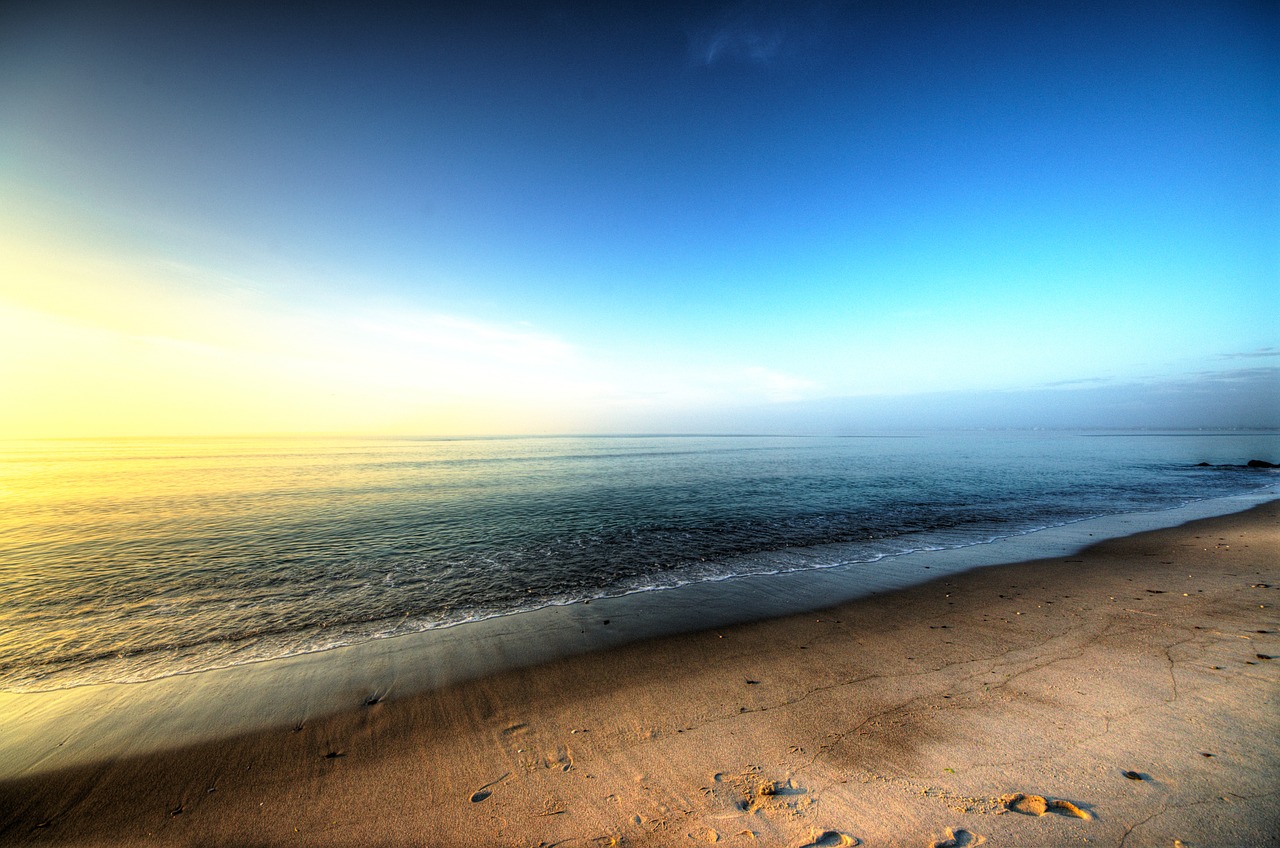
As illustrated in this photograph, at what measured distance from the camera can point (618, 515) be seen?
22.2 metres

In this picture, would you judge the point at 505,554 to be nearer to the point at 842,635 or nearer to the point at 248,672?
the point at 248,672

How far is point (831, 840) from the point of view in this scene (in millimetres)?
3863

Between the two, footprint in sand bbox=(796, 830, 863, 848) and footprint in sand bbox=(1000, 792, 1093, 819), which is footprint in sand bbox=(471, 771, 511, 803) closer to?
footprint in sand bbox=(796, 830, 863, 848)

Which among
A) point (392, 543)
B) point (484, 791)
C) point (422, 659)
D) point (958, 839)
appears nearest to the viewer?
point (958, 839)

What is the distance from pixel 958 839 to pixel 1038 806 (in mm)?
961

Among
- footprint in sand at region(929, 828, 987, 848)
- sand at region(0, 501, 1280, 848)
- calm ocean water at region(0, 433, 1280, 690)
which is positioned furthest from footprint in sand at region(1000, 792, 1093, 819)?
calm ocean water at region(0, 433, 1280, 690)

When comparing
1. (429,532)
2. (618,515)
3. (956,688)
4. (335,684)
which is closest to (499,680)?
(335,684)

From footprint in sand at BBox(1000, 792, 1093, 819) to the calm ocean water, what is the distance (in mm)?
8358

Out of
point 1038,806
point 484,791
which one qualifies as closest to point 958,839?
point 1038,806

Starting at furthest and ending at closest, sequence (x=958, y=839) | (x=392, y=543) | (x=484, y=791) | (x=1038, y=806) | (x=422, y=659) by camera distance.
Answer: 1. (x=392, y=543)
2. (x=422, y=659)
3. (x=484, y=791)
4. (x=1038, y=806)
5. (x=958, y=839)

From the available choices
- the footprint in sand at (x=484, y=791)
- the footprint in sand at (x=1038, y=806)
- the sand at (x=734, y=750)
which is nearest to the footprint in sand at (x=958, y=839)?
the sand at (x=734, y=750)

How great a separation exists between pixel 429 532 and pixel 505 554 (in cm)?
529

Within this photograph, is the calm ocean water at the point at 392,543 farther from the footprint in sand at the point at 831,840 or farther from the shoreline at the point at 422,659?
the footprint in sand at the point at 831,840

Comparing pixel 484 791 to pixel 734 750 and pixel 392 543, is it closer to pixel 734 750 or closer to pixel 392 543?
pixel 734 750
